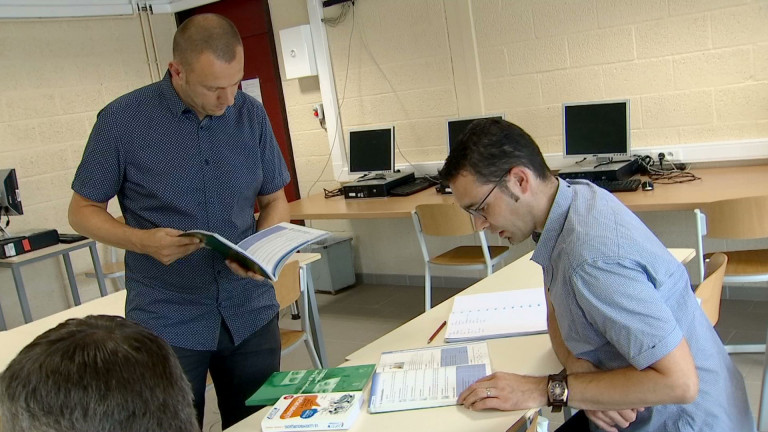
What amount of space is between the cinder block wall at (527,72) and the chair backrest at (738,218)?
3.33ft

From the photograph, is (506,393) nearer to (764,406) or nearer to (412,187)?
(764,406)

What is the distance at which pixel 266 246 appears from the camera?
1.76m

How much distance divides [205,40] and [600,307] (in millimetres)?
1098

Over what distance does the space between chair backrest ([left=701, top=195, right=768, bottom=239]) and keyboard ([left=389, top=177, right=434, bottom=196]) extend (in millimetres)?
1940

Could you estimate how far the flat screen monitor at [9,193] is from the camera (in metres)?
4.34

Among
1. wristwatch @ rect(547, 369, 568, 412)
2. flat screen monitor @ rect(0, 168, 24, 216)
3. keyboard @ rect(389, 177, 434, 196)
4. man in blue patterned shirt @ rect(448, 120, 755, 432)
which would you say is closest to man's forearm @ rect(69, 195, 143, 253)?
man in blue patterned shirt @ rect(448, 120, 755, 432)

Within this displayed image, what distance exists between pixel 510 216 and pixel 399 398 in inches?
18.7

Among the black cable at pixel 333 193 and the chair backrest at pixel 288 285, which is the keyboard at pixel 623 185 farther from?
the black cable at pixel 333 193

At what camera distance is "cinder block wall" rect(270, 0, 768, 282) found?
370 centimetres

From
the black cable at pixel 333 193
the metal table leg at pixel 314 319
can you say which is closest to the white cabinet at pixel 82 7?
the black cable at pixel 333 193

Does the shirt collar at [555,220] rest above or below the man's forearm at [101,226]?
below

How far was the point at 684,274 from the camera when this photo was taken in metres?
1.41

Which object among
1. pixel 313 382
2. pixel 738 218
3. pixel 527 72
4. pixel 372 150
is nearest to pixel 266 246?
pixel 313 382

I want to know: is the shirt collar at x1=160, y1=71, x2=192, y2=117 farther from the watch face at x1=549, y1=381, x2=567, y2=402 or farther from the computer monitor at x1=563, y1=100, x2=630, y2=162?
the computer monitor at x1=563, y1=100, x2=630, y2=162
